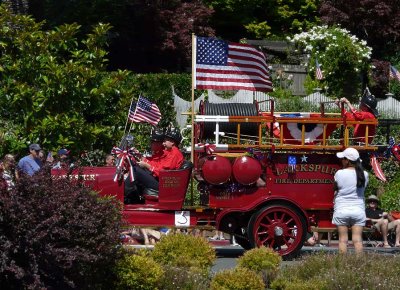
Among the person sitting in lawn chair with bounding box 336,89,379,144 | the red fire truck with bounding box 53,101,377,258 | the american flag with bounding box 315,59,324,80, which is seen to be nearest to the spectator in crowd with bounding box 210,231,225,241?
the red fire truck with bounding box 53,101,377,258

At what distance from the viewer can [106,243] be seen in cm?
909

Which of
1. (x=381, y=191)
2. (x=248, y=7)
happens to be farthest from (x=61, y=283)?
(x=248, y=7)

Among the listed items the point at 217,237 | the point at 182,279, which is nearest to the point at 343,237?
the point at 182,279

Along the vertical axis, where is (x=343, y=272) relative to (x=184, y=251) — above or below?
below

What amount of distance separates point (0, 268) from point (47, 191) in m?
0.88

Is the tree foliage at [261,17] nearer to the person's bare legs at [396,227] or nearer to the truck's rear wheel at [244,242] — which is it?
the person's bare legs at [396,227]

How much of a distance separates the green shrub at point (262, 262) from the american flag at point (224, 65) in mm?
4079

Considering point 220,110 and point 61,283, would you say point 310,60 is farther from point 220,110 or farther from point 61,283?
point 61,283

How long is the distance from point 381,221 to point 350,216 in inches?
190

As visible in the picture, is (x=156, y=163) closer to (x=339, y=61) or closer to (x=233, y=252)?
(x=233, y=252)

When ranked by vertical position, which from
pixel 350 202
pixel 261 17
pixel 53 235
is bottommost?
pixel 53 235

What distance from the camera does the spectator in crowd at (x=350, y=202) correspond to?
12.2 metres

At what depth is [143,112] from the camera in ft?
50.7

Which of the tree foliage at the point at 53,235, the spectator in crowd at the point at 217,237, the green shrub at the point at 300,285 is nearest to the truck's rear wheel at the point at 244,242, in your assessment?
the spectator in crowd at the point at 217,237
